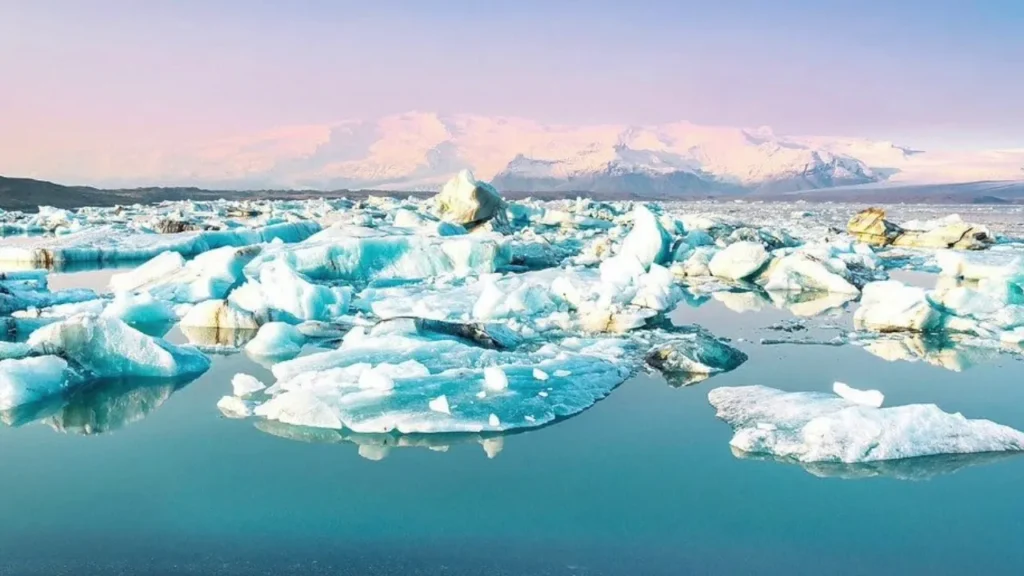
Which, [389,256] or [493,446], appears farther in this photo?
[389,256]

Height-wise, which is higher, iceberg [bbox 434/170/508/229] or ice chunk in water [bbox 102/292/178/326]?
iceberg [bbox 434/170/508/229]

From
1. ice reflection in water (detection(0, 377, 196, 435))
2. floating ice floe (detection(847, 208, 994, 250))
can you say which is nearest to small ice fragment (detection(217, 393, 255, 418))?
ice reflection in water (detection(0, 377, 196, 435))

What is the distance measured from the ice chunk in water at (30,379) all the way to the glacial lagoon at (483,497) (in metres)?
0.11

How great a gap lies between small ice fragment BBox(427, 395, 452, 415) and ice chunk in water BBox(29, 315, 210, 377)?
2219mm

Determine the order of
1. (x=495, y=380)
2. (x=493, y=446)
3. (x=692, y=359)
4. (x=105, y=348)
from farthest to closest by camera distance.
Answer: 1. (x=692, y=359)
2. (x=105, y=348)
3. (x=495, y=380)
4. (x=493, y=446)

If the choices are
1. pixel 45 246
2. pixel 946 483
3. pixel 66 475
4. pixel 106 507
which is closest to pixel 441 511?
pixel 106 507

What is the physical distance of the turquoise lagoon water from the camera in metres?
2.73

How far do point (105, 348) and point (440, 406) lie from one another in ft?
8.43

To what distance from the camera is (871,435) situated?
3777mm

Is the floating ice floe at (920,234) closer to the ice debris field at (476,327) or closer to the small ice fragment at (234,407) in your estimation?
the ice debris field at (476,327)

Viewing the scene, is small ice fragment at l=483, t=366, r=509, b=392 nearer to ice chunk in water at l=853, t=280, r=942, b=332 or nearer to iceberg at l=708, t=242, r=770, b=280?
ice chunk in water at l=853, t=280, r=942, b=332

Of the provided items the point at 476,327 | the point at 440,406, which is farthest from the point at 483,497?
the point at 476,327

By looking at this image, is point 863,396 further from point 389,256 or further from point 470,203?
point 470,203

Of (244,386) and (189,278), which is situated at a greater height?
(189,278)
